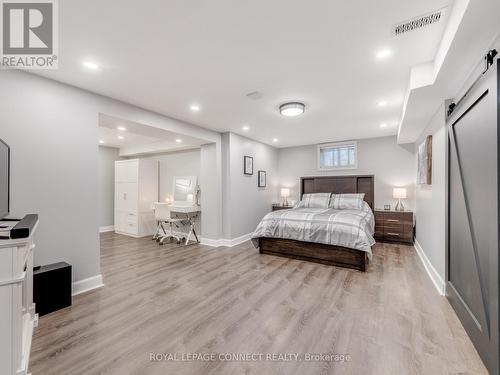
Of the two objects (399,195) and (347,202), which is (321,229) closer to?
(347,202)

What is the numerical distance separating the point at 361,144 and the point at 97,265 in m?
5.87

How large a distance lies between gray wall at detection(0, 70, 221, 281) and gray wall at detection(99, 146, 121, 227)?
4223mm

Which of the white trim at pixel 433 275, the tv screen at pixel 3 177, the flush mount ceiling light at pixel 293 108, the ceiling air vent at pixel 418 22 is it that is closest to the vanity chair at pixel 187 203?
the flush mount ceiling light at pixel 293 108

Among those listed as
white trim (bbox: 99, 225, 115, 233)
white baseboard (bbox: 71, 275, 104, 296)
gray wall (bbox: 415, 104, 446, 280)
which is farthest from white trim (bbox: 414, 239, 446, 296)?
white trim (bbox: 99, 225, 115, 233)

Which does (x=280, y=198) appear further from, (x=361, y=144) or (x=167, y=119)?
(x=167, y=119)

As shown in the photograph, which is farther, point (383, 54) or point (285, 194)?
point (285, 194)

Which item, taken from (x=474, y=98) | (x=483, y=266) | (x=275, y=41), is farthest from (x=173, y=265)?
(x=474, y=98)

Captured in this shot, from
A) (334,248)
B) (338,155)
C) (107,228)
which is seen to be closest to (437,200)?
(334,248)

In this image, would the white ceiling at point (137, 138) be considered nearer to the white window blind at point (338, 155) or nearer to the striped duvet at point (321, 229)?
the striped duvet at point (321, 229)

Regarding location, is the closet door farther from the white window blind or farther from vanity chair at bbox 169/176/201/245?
the white window blind

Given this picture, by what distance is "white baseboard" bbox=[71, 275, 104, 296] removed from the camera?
2588mm

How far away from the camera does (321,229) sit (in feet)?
11.9

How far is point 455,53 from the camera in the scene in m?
1.68

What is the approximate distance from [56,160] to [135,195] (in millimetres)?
3566
